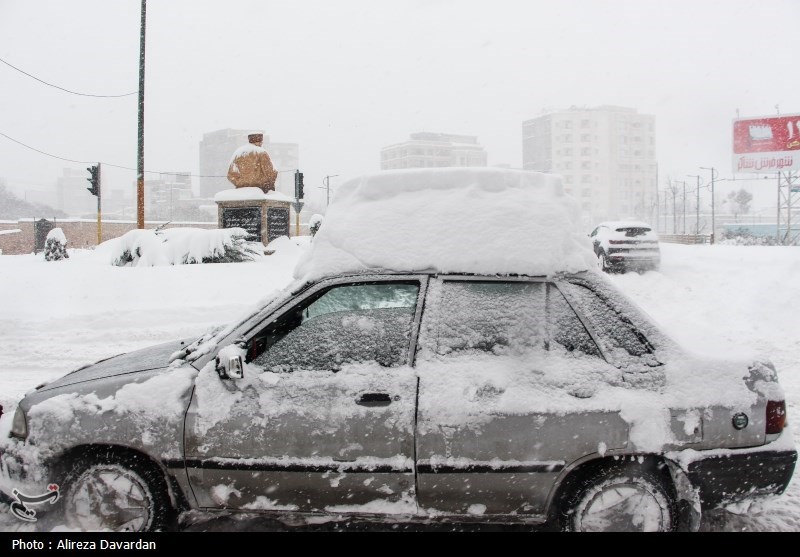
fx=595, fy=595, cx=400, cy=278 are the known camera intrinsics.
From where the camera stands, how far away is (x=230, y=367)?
2973 millimetres

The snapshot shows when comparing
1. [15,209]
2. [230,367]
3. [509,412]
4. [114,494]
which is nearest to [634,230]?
[509,412]

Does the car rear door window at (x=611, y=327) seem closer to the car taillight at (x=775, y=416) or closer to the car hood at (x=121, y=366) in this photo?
the car taillight at (x=775, y=416)

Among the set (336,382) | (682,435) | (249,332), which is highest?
(249,332)

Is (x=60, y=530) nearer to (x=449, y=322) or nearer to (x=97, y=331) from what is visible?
(x=449, y=322)

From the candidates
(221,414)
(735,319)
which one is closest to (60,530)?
(221,414)

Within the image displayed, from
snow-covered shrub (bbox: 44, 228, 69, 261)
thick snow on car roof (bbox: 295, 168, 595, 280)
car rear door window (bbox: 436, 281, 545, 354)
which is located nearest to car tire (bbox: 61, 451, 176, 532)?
thick snow on car roof (bbox: 295, 168, 595, 280)

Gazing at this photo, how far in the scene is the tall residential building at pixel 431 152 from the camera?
82812mm

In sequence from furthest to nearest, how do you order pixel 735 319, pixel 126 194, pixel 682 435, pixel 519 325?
pixel 126 194
pixel 735 319
pixel 519 325
pixel 682 435

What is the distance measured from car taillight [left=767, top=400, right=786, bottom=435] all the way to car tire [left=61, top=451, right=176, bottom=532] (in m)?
3.10

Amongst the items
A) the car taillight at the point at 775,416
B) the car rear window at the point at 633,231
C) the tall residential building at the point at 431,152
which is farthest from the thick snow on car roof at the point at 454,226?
the tall residential building at the point at 431,152

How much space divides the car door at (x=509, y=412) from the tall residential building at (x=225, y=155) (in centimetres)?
11172

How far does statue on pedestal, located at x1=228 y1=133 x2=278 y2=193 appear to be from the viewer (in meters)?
18.3

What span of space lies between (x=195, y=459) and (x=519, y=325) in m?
1.80

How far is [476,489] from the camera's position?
2939 mm
